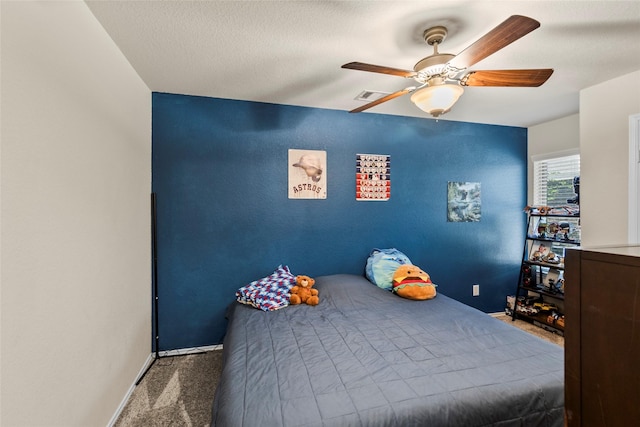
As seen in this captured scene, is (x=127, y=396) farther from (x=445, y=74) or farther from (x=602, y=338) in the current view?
(x=445, y=74)

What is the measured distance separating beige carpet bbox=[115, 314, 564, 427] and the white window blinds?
414 cm

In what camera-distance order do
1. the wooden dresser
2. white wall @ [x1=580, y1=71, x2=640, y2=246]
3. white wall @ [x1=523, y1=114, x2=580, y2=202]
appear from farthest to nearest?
white wall @ [x1=523, y1=114, x2=580, y2=202], white wall @ [x1=580, y1=71, x2=640, y2=246], the wooden dresser

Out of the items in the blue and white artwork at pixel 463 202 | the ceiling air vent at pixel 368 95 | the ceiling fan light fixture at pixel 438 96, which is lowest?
the blue and white artwork at pixel 463 202

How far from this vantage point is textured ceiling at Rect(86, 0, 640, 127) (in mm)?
1464

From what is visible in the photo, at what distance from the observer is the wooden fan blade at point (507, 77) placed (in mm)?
1479

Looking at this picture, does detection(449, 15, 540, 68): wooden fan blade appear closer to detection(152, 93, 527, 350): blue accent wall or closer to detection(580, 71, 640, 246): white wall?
detection(152, 93, 527, 350): blue accent wall

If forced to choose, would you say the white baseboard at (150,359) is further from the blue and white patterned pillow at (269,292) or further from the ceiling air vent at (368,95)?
the ceiling air vent at (368,95)

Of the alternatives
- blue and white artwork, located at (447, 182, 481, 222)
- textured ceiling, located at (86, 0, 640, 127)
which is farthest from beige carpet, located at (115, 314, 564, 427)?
blue and white artwork, located at (447, 182, 481, 222)

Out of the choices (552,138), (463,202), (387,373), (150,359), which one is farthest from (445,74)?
(150,359)

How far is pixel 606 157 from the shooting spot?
2.36m

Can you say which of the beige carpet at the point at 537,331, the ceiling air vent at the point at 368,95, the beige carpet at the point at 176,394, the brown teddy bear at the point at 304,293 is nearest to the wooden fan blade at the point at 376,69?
the ceiling air vent at the point at 368,95

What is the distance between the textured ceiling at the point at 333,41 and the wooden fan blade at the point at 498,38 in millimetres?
310

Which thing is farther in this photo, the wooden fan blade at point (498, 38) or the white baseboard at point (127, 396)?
the white baseboard at point (127, 396)

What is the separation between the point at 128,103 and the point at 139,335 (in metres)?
1.79
